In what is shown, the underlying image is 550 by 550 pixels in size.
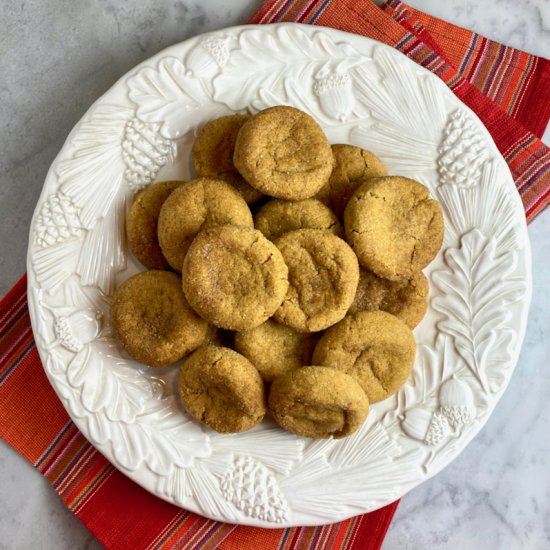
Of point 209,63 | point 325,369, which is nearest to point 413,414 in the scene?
point 325,369

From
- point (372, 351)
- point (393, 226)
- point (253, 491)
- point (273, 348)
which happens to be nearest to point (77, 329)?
point (273, 348)

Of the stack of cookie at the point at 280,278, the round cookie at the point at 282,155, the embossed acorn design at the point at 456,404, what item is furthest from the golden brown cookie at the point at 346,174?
the embossed acorn design at the point at 456,404

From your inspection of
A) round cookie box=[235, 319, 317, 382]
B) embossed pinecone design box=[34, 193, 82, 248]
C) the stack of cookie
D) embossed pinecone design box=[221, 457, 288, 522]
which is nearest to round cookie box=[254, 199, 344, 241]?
the stack of cookie

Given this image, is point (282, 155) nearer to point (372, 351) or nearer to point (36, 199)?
point (372, 351)

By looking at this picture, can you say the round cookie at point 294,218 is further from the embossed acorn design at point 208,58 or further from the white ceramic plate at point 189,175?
the embossed acorn design at point 208,58

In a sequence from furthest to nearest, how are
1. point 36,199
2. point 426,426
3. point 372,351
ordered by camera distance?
point 36,199 < point 426,426 < point 372,351

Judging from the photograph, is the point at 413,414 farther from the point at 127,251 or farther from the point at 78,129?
the point at 78,129
